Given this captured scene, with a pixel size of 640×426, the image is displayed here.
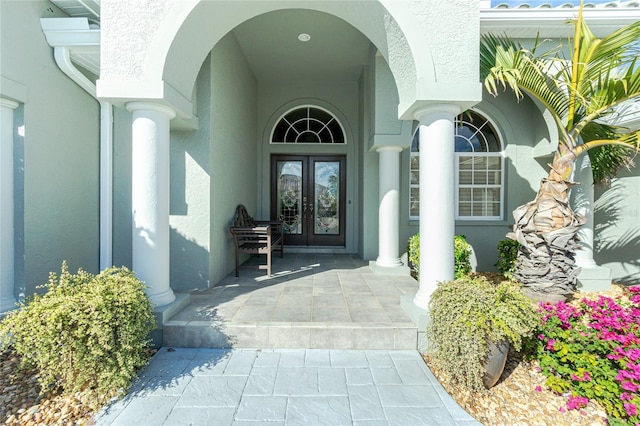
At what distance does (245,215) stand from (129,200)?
190cm

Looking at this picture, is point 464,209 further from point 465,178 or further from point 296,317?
point 296,317

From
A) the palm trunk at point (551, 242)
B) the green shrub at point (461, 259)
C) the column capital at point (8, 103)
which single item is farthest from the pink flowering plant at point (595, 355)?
the column capital at point (8, 103)

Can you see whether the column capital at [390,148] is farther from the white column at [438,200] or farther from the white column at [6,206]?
the white column at [6,206]

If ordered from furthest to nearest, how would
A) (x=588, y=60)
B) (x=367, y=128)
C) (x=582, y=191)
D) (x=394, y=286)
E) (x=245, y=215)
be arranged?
(x=367, y=128) → (x=245, y=215) → (x=582, y=191) → (x=394, y=286) → (x=588, y=60)

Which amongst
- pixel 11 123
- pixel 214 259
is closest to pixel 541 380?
pixel 214 259

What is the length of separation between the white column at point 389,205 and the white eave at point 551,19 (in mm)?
2365

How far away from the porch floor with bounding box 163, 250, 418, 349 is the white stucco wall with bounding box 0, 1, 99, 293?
6.18 ft

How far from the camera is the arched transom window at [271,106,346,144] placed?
7.44 m

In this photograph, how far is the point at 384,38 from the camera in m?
3.25

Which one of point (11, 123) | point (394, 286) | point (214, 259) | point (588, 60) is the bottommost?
point (394, 286)

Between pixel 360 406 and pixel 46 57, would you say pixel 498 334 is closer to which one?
pixel 360 406

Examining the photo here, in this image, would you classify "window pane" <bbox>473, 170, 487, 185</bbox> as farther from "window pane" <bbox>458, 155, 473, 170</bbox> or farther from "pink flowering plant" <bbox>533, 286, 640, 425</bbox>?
"pink flowering plant" <bbox>533, 286, 640, 425</bbox>

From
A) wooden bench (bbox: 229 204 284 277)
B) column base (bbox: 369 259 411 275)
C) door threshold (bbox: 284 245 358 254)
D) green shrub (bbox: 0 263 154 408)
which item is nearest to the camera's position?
green shrub (bbox: 0 263 154 408)

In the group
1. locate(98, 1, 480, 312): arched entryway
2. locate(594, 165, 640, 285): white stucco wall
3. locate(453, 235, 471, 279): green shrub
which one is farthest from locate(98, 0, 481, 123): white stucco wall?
locate(594, 165, 640, 285): white stucco wall
